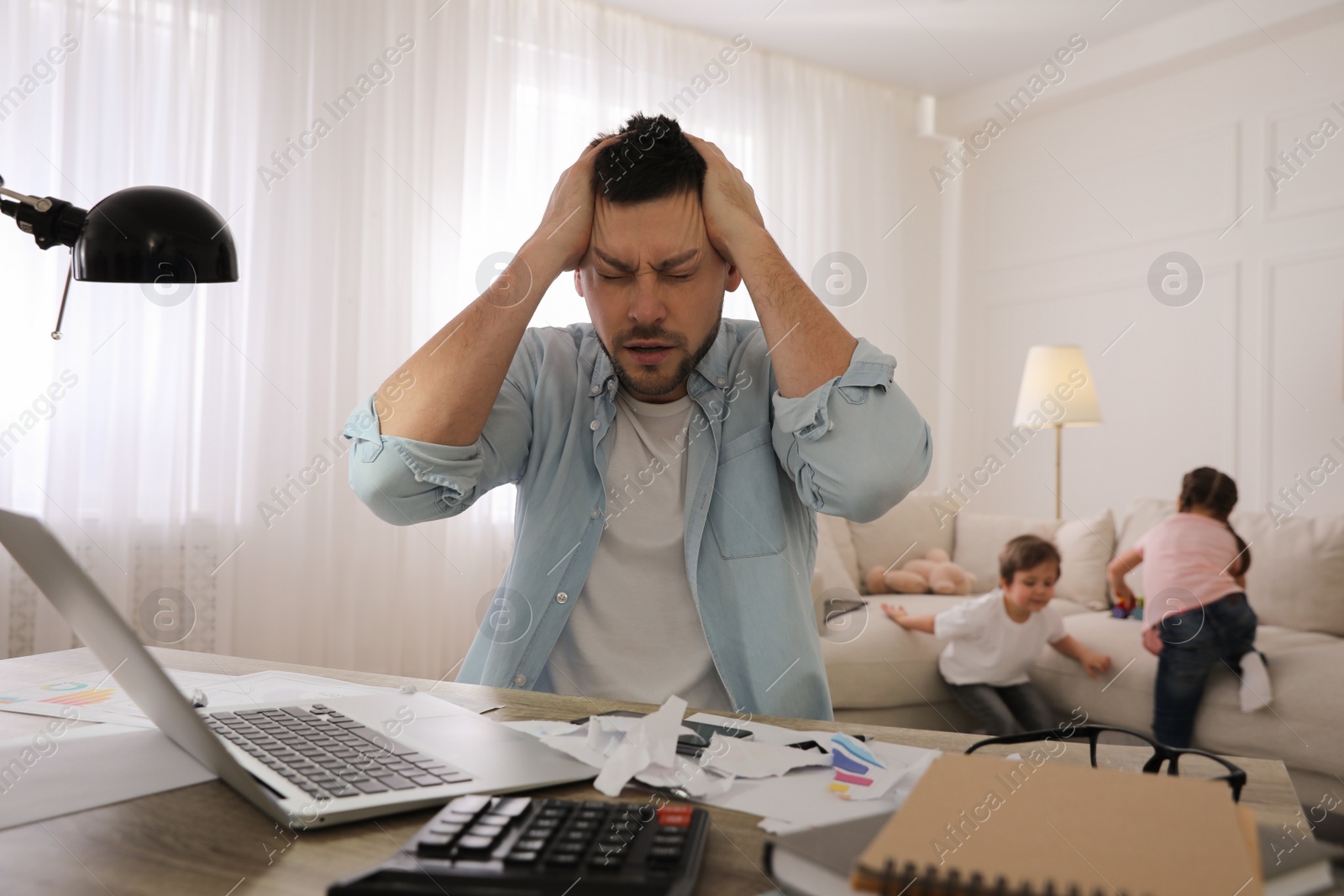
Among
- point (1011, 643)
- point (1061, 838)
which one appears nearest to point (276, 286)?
point (1011, 643)

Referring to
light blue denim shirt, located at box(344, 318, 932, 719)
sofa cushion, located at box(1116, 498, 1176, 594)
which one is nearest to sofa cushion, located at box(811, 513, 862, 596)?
sofa cushion, located at box(1116, 498, 1176, 594)

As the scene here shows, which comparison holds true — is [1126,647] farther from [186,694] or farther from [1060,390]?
[186,694]

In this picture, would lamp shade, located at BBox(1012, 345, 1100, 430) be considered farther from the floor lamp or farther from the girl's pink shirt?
the girl's pink shirt

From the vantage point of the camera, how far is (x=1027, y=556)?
3076 millimetres

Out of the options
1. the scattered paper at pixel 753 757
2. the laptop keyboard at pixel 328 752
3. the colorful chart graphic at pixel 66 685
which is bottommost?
the colorful chart graphic at pixel 66 685

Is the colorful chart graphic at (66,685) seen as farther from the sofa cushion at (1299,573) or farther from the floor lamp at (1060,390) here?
the floor lamp at (1060,390)

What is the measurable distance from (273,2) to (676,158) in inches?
114

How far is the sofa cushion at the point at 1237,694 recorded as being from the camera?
251cm

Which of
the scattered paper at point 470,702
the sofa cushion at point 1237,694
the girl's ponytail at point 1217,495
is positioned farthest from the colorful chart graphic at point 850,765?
the girl's ponytail at point 1217,495

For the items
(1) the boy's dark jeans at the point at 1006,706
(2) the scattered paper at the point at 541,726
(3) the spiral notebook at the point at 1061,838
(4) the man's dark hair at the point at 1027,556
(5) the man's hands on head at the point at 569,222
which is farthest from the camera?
(4) the man's dark hair at the point at 1027,556

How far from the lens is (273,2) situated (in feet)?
11.4

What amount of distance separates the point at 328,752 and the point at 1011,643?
105 inches

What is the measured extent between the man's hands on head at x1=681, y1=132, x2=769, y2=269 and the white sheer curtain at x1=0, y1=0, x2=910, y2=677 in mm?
2574

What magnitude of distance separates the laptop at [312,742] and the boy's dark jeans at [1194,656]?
2.52 metres
